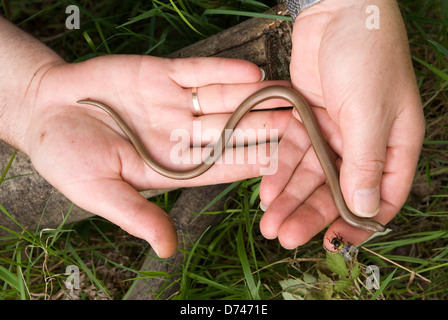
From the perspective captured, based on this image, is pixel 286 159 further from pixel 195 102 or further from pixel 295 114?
pixel 195 102

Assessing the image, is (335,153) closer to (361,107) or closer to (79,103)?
(361,107)

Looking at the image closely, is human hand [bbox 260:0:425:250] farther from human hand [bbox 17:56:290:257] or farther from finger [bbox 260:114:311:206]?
human hand [bbox 17:56:290:257]

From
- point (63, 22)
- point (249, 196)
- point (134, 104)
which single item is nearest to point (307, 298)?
point (249, 196)

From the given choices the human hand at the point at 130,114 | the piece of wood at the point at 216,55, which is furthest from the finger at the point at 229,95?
the piece of wood at the point at 216,55

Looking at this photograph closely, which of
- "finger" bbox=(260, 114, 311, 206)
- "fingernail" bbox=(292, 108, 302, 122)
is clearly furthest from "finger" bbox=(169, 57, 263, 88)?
"finger" bbox=(260, 114, 311, 206)

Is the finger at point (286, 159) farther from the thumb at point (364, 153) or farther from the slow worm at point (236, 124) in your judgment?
the thumb at point (364, 153)

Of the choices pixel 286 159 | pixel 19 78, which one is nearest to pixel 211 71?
pixel 286 159
